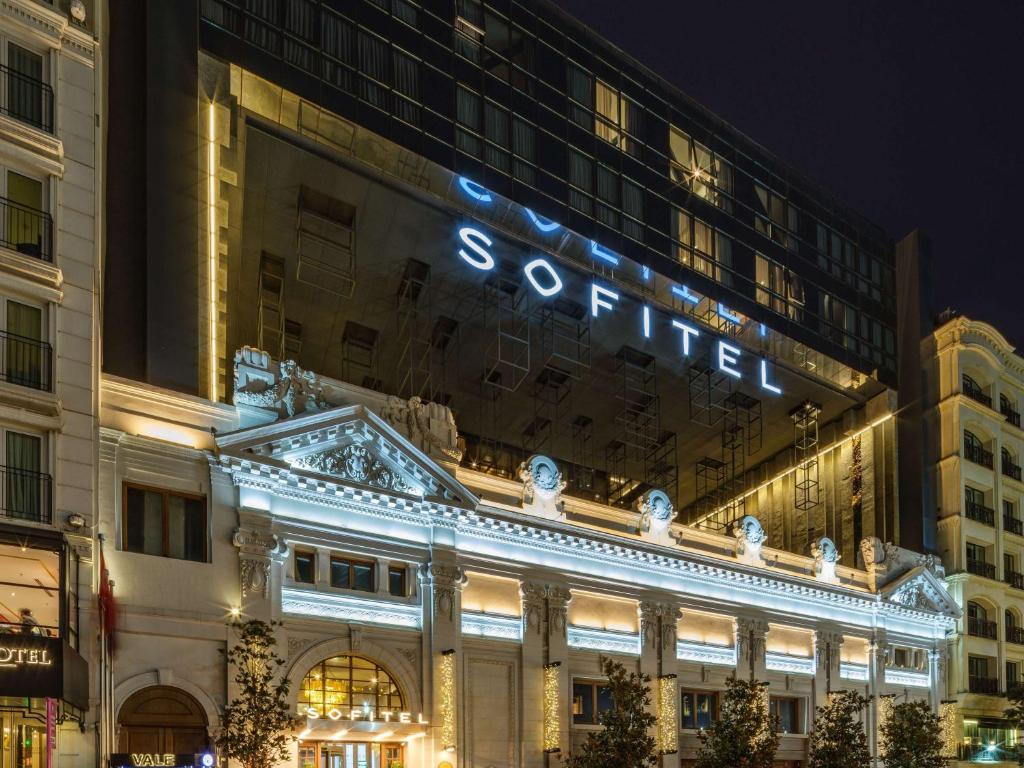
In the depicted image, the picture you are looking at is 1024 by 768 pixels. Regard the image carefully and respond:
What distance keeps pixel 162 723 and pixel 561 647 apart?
1741 cm

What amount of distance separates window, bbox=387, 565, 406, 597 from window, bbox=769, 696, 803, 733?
23.6 metres

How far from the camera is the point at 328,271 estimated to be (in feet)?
158

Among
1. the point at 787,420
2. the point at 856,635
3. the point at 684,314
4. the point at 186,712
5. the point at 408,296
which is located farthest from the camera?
the point at 787,420

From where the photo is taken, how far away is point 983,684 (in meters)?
71.8

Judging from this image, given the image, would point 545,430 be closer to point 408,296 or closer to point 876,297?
point 408,296

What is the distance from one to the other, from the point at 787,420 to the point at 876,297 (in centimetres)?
1047

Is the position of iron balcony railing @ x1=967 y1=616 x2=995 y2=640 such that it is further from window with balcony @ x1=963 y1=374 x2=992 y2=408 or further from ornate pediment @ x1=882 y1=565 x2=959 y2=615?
window with balcony @ x1=963 y1=374 x2=992 y2=408

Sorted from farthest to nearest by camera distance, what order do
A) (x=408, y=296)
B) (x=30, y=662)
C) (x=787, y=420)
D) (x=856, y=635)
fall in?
(x=787, y=420), (x=856, y=635), (x=408, y=296), (x=30, y=662)

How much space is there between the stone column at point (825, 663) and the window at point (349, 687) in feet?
87.8

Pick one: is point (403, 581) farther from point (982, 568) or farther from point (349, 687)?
point (982, 568)

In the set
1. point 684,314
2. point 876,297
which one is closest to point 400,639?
point 684,314

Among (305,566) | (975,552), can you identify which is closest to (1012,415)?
(975,552)

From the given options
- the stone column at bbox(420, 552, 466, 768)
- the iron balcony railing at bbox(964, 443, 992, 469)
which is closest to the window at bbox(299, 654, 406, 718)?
the stone column at bbox(420, 552, 466, 768)

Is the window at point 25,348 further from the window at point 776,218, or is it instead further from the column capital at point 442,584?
the window at point 776,218
